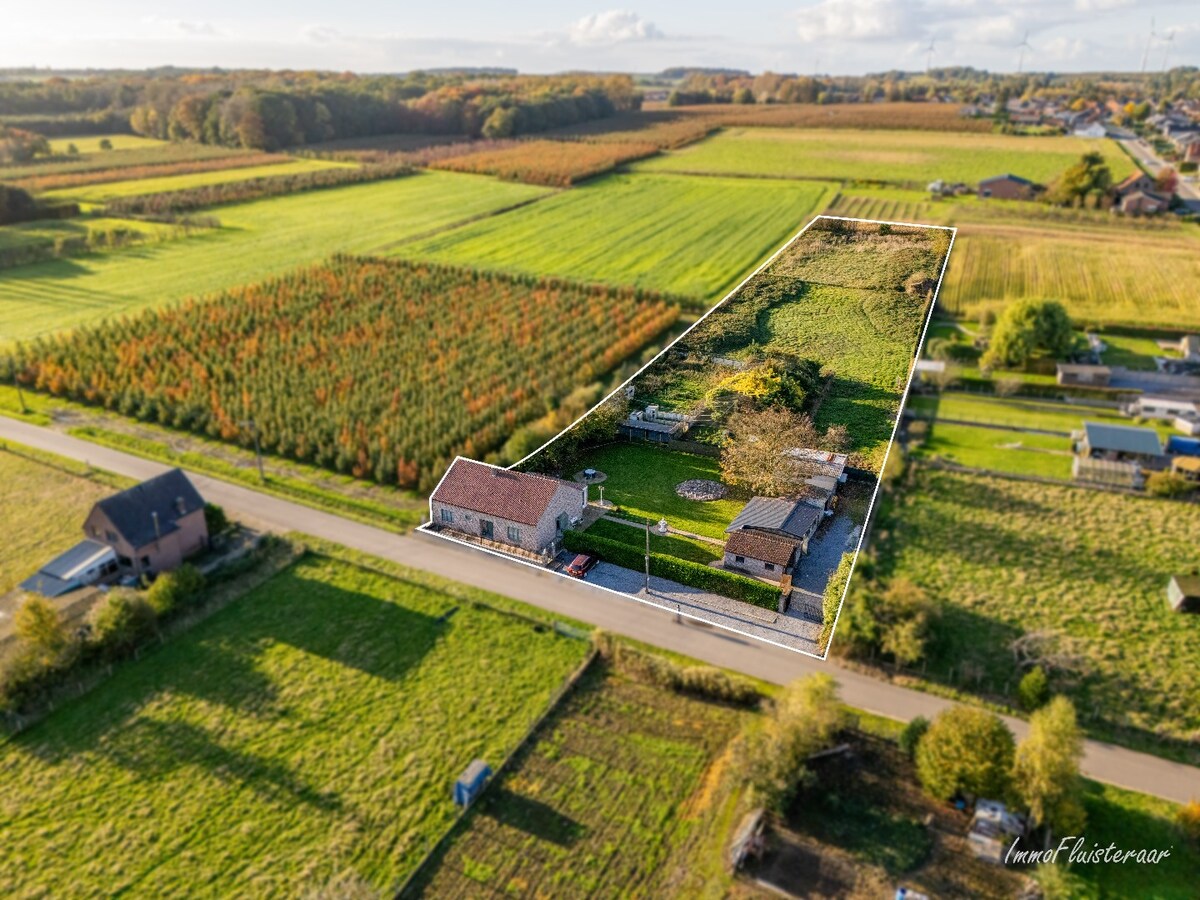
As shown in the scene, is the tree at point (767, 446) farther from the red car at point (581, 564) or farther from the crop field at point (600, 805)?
the crop field at point (600, 805)

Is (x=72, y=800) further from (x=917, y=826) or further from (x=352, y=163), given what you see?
(x=352, y=163)

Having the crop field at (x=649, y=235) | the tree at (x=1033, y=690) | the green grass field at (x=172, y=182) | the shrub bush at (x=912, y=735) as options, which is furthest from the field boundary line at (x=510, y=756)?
the green grass field at (x=172, y=182)

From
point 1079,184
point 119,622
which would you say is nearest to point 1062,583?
point 119,622

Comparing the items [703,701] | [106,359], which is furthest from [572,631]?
[106,359]

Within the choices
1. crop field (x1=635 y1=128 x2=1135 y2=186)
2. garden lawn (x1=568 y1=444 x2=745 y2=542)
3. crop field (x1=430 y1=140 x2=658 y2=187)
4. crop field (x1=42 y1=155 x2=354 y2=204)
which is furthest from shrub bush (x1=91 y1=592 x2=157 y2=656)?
crop field (x1=430 y1=140 x2=658 y2=187)

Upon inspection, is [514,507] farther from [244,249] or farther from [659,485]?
[244,249]

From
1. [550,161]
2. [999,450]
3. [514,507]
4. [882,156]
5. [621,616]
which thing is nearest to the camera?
[514,507]
